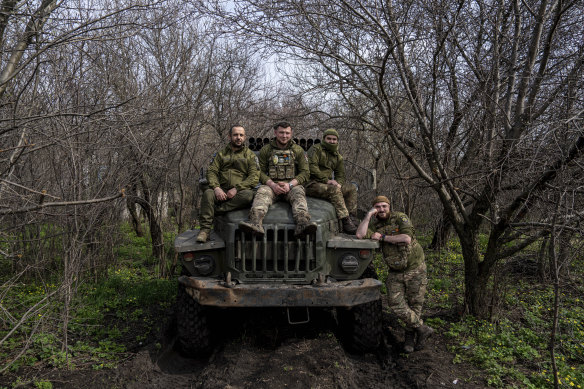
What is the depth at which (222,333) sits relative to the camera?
5.37 meters

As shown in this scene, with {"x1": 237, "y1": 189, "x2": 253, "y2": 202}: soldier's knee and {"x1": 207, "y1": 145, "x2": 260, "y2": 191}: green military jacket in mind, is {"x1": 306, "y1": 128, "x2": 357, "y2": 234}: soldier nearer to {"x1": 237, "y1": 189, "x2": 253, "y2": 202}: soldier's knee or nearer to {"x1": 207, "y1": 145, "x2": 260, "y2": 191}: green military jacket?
{"x1": 207, "y1": 145, "x2": 260, "y2": 191}: green military jacket

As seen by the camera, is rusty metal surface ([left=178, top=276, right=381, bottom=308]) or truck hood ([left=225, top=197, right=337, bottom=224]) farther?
truck hood ([left=225, top=197, right=337, bottom=224])

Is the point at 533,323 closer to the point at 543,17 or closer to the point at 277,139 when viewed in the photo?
the point at 543,17

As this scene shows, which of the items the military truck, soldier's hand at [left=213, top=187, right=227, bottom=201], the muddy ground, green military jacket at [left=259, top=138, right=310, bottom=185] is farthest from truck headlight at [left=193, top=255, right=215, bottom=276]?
green military jacket at [left=259, top=138, right=310, bottom=185]

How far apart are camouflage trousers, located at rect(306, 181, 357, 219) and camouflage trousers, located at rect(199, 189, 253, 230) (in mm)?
922

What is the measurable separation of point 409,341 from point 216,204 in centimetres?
266

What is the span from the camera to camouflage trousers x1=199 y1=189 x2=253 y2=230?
510 centimetres

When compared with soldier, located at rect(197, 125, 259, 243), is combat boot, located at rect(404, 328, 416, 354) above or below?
below

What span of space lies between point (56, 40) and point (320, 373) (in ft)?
11.9

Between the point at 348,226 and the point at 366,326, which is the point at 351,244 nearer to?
the point at 348,226

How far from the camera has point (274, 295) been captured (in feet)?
14.0

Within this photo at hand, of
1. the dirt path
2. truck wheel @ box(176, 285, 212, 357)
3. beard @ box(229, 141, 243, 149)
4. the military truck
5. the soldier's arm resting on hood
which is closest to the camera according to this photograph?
the dirt path

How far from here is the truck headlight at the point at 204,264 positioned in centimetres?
475

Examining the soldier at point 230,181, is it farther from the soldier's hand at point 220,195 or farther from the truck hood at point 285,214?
the truck hood at point 285,214
